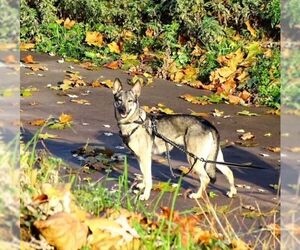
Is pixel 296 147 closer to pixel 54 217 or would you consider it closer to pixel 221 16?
pixel 54 217

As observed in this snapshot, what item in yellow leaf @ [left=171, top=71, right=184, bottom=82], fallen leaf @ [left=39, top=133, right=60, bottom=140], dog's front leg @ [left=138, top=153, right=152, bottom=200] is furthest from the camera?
yellow leaf @ [left=171, top=71, right=184, bottom=82]

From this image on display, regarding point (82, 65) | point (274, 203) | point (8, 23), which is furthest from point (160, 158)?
point (8, 23)

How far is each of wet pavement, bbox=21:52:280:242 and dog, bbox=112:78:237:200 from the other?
22cm

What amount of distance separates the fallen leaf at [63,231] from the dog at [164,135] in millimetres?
3543

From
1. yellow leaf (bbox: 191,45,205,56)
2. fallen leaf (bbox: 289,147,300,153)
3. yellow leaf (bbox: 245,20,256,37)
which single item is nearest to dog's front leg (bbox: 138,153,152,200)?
fallen leaf (bbox: 289,147,300,153)

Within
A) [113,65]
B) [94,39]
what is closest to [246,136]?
[113,65]

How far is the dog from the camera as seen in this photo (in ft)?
22.1

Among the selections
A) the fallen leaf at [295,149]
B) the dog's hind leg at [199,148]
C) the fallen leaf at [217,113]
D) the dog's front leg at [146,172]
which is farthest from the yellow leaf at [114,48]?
the fallen leaf at [295,149]

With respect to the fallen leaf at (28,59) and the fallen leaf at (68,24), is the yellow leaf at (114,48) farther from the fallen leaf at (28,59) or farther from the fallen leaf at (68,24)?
the fallen leaf at (28,59)

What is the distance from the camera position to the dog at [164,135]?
6.73 metres

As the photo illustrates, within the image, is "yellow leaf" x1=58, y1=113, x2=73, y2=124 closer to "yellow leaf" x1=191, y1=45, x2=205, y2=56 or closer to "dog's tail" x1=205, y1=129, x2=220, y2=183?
"dog's tail" x1=205, y1=129, x2=220, y2=183

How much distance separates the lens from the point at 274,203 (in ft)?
21.1

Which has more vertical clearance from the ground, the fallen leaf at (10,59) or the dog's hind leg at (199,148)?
the fallen leaf at (10,59)

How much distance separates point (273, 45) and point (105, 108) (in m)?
3.42
